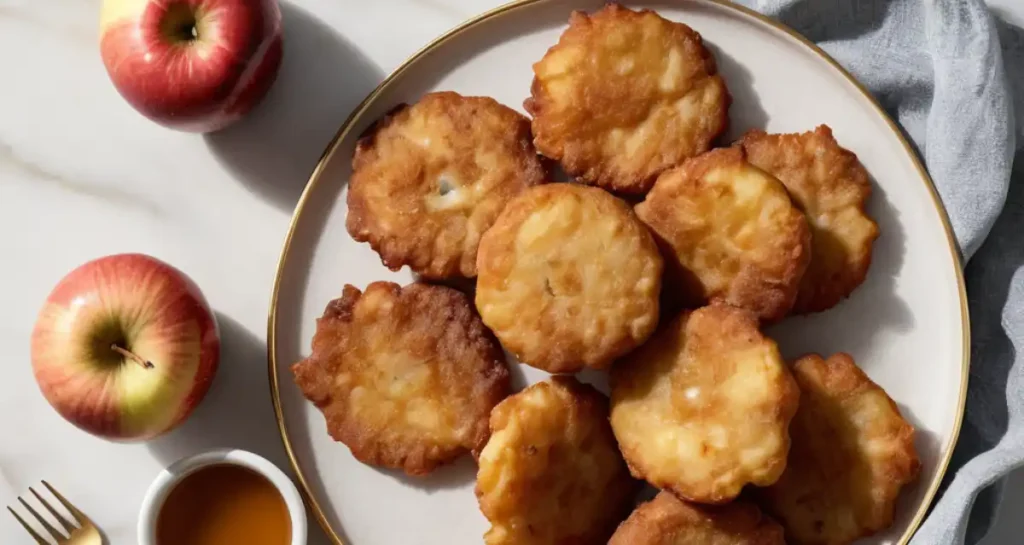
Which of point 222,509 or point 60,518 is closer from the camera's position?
point 222,509

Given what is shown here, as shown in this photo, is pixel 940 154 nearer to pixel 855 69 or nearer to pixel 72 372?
pixel 855 69

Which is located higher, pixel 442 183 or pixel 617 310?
pixel 442 183

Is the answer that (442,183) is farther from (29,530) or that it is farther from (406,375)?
(29,530)

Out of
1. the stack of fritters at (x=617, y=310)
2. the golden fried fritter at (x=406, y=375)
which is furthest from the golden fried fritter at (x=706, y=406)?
the golden fried fritter at (x=406, y=375)

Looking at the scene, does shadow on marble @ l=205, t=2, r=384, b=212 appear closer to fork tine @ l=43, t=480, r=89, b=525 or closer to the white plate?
the white plate

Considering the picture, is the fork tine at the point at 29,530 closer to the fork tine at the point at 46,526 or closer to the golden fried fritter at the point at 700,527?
the fork tine at the point at 46,526

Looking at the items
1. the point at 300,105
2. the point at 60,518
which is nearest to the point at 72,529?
the point at 60,518
